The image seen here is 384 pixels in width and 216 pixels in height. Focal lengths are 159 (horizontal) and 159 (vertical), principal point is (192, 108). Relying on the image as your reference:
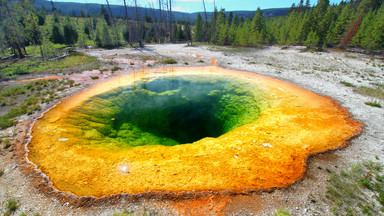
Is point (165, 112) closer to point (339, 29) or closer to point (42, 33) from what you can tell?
point (42, 33)

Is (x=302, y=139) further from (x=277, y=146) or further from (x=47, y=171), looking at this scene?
(x=47, y=171)

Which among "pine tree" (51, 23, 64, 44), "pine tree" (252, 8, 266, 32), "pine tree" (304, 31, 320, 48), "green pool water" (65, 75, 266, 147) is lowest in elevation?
"green pool water" (65, 75, 266, 147)

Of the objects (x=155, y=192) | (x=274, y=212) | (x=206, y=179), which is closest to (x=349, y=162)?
(x=274, y=212)

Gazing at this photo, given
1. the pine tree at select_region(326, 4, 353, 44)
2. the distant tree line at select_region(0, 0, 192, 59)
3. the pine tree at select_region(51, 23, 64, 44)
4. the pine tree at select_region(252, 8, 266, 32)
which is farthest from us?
the pine tree at select_region(252, 8, 266, 32)

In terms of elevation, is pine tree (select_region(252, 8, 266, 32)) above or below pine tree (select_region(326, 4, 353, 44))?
above

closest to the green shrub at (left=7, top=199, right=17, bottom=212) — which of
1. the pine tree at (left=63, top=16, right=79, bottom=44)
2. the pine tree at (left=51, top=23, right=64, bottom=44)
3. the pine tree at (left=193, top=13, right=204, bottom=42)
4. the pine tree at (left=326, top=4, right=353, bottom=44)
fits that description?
the pine tree at (left=326, top=4, right=353, bottom=44)

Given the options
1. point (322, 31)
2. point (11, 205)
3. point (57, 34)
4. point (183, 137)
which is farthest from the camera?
point (57, 34)

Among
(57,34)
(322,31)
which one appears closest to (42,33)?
(57,34)

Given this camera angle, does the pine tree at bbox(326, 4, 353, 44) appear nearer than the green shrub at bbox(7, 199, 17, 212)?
No

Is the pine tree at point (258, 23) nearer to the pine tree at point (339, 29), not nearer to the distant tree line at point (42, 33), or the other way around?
the pine tree at point (339, 29)

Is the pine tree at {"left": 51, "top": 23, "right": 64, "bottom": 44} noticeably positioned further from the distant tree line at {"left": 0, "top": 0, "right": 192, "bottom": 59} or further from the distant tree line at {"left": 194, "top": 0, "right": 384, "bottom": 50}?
the distant tree line at {"left": 194, "top": 0, "right": 384, "bottom": 50}
